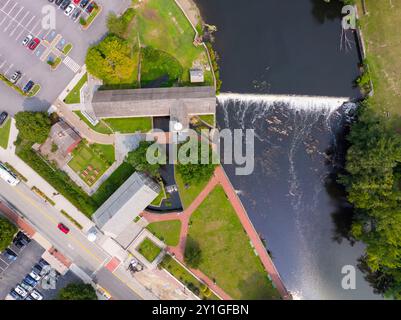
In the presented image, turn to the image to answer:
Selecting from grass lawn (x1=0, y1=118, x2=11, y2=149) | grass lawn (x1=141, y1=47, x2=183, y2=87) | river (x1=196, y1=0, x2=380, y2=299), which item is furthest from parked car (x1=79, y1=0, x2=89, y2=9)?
grass lawn (x1=0, y1=118, x2=11, y2=149)

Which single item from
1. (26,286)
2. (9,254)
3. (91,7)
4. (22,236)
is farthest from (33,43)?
(26,286)

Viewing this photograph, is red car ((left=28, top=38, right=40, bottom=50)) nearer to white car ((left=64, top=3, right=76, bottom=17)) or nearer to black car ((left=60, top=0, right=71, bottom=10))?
white car ((left=64, top=3, right=76, bottom=17))

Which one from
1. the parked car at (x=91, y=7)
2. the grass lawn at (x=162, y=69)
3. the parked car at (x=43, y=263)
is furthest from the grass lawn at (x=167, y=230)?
the parked car at (x=91, y=7)

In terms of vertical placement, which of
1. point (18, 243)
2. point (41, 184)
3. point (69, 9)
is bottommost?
point (18, 243)

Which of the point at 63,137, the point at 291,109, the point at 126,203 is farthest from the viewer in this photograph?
the point at 291,109

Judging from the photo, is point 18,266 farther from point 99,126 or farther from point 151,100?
point 151,100

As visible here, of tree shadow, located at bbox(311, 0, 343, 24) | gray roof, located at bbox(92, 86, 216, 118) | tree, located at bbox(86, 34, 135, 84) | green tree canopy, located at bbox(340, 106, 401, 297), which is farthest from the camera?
tree shadow, located at bbox(311, 0, 343, 24)

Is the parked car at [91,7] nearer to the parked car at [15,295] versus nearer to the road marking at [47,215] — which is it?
the road marking at [47,215]

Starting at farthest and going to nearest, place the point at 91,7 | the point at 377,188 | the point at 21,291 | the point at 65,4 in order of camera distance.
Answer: the point at 21,291 < the point at 65,4 < the point at 91,7 < the point at 377,188
